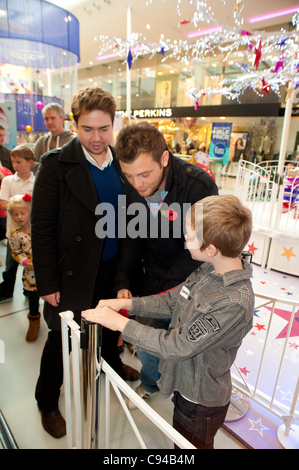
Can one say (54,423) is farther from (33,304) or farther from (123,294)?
(33,304)

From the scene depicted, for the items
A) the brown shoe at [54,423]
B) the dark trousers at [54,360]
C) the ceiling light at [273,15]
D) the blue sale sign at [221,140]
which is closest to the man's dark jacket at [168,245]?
the dark trousers at [54,360]

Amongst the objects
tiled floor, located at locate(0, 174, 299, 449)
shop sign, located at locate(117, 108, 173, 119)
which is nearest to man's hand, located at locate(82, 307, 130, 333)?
tiled floor, located at locate(0, 174, 299, 449)

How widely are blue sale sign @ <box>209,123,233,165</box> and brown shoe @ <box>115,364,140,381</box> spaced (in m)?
9.33

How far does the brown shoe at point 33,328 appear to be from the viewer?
8.07 feet

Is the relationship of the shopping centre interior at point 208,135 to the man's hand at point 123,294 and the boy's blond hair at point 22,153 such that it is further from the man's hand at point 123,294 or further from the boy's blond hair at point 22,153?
the boy's blond hair at point 22,153

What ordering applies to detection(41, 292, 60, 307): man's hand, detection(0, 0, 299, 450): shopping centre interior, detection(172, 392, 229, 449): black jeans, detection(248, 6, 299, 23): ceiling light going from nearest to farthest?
detection(172, 392, 229, 449): black jeans < detection(41, 292, 60, 307): man's hand < detection(0, 0, 299, 450): shopping centre interior < detection(248, 6, 299, 23): ceiling light

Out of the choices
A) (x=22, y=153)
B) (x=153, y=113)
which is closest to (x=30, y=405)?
(x=22, y=153)

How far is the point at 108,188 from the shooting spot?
1.57 metres

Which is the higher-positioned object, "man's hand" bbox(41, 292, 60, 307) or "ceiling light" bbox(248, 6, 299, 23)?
"ceiling light" bbox(248, 6, 299, 23)

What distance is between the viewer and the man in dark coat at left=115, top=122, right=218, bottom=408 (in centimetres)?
123

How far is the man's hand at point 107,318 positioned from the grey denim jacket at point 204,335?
0.03 meters

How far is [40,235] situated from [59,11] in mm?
2202

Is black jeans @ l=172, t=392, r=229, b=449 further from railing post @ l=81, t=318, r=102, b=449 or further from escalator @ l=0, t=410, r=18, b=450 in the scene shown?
escalator @ l=0, t=410, r=18, b=450

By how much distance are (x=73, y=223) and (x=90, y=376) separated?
0.77 m
